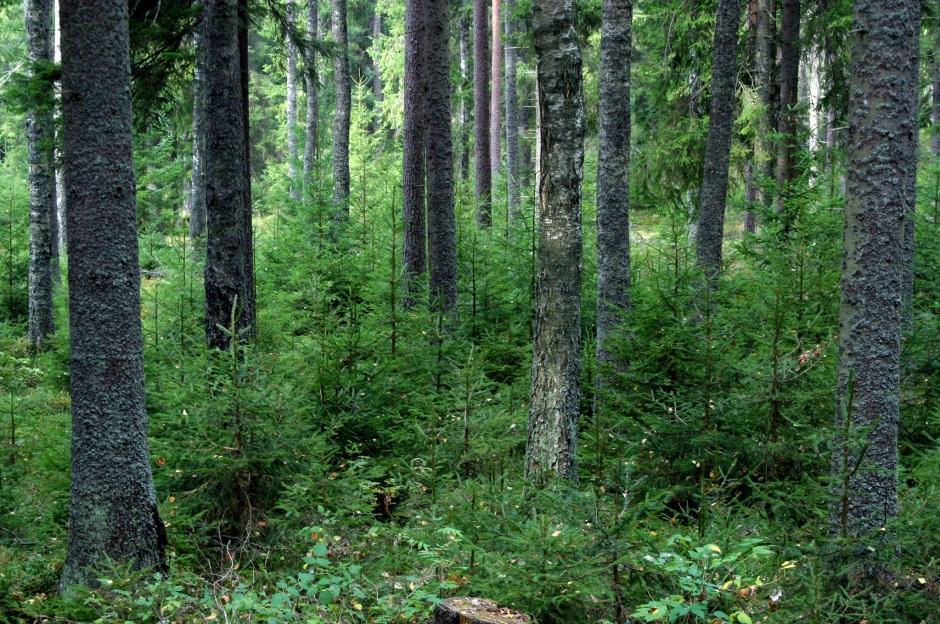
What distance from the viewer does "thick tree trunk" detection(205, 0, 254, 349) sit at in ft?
31.5

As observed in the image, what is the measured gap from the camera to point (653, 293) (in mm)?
9242

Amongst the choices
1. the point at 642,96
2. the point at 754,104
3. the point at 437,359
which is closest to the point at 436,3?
the point at 437,359

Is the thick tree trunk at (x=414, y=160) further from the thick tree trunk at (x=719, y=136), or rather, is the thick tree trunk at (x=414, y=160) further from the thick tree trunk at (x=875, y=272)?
the thick tree trunk at (x=875, y=272)

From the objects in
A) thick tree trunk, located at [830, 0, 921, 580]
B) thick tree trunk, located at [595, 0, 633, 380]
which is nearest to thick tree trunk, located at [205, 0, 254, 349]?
thick tree trunk, located at [595, 0, 633, 380]

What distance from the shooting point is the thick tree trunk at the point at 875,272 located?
522 cm

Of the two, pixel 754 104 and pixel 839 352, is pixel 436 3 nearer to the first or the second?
pixel 754 104

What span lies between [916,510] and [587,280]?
8.13m

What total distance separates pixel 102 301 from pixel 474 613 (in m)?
3.55

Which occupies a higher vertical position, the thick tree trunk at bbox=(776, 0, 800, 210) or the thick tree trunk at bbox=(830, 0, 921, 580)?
the thick tree trunk at bbox=(776, 0, 800, 210)

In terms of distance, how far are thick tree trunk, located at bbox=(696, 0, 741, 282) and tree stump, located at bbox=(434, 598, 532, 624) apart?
879 centimetres

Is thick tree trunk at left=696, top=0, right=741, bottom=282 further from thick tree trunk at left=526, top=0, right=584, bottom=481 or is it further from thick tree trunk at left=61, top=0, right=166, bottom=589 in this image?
thick tree trunk at left=61, top=0, right=166, bottom=589

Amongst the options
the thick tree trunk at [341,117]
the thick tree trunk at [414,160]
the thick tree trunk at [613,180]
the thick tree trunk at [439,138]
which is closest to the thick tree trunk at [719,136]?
the thick tree trunk at [613,180]

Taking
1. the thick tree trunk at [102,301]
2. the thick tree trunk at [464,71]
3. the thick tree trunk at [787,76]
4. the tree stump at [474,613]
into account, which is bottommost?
the tree stump at [474,613]

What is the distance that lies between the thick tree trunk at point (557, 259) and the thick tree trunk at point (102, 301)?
3.23 metres
